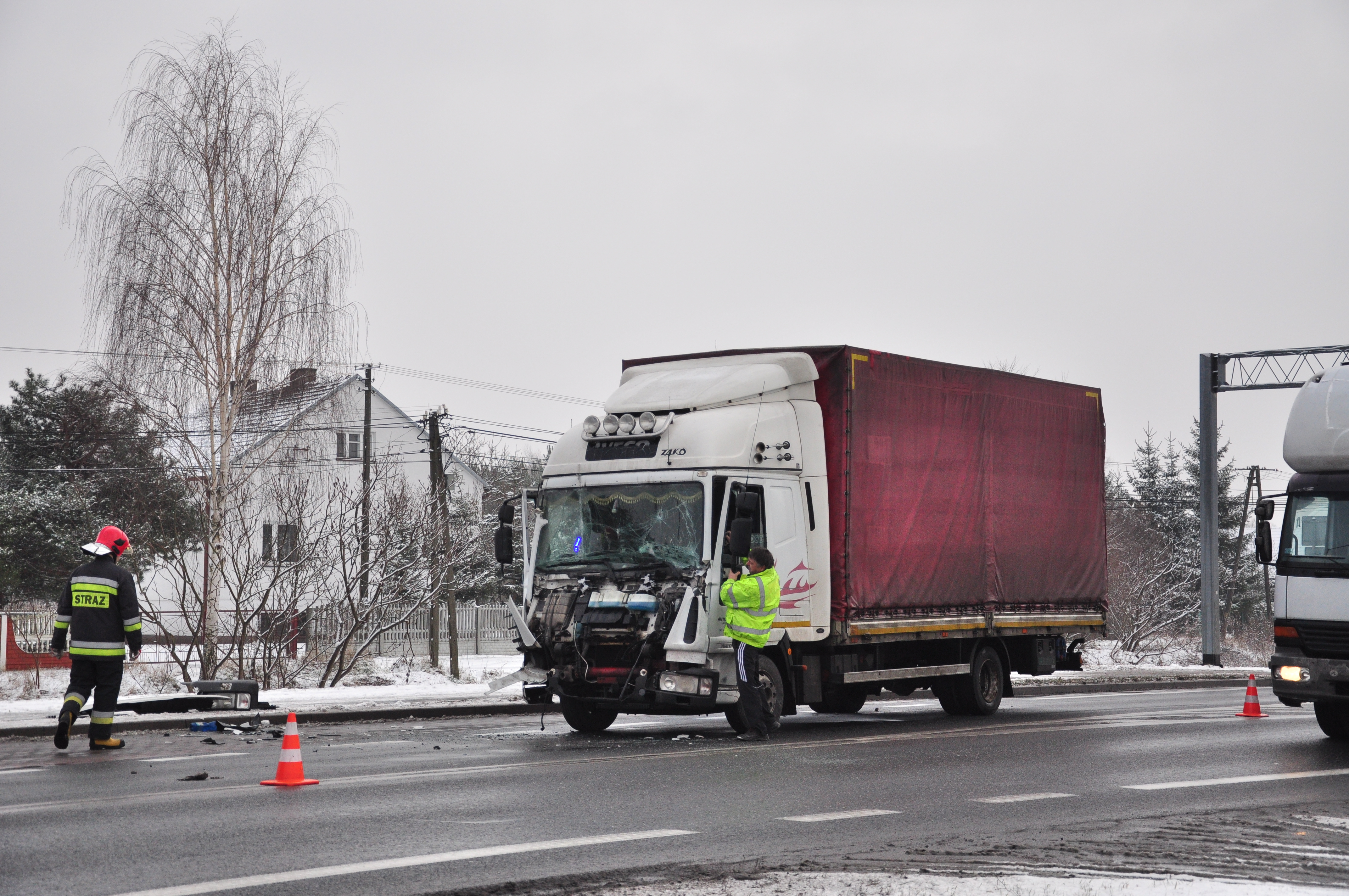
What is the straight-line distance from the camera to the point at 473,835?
7.66 metres

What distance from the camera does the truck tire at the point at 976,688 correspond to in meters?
16.5

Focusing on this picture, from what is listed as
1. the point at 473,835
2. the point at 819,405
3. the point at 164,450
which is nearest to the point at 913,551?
the point at 819,405

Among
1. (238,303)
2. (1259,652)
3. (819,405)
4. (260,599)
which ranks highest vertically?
(238,303)

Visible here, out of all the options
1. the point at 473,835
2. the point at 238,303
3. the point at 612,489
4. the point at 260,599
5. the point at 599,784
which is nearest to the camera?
the point at 473,835

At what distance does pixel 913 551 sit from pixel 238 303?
1469 cm

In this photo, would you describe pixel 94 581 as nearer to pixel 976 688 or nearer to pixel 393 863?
pixel 393 863

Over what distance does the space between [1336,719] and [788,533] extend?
5.41 meters

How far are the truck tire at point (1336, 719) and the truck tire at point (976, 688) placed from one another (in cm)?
400

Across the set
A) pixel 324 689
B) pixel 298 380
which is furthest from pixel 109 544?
pixel 298 380

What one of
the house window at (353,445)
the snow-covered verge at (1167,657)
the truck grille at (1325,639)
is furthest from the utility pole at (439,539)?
the house window at (353,445)

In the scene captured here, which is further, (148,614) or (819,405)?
(148,614)

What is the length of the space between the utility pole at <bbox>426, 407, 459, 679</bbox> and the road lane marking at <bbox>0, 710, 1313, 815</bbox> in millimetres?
10611

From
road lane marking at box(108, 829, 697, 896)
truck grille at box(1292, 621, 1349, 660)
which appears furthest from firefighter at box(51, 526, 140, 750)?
truck grille at box(1292, 621, 1349, 660)

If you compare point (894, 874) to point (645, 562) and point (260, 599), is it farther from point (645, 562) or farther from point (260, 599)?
point (260, 599)
